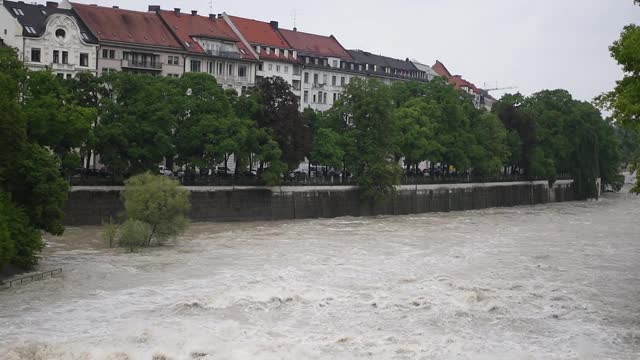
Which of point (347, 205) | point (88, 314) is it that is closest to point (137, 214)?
point (88, 314)

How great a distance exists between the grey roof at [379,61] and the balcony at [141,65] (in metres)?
41.0

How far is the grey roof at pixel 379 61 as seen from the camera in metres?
121

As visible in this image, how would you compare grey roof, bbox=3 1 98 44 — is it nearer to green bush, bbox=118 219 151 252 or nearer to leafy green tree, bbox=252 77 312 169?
leafy green tree, bbox=252 77 312 169

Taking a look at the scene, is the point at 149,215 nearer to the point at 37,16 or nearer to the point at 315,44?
the point at 37,16

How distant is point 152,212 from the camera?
51.4 metres

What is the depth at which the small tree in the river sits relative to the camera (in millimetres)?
50469

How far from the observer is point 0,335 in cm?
2866

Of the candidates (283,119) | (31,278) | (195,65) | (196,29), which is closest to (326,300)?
(31,278)

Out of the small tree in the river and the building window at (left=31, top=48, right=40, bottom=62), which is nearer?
the small tree in the river

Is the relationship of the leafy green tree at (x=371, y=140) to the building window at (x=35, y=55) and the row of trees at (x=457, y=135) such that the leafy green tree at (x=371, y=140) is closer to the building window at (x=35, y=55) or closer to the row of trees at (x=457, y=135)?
the row of trees at (x=457, y=135)

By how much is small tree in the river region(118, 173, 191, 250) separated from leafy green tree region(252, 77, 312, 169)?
66.0 feet

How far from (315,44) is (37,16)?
148 feet

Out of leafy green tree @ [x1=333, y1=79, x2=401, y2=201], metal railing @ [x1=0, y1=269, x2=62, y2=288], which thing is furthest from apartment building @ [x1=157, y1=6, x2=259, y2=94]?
metal railing @ [x1=0, y1=269, x2=62, y2=288]

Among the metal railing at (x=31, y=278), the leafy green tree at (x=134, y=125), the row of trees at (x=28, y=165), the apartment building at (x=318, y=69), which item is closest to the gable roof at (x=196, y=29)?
the apartment building at (x=318, y=69)
